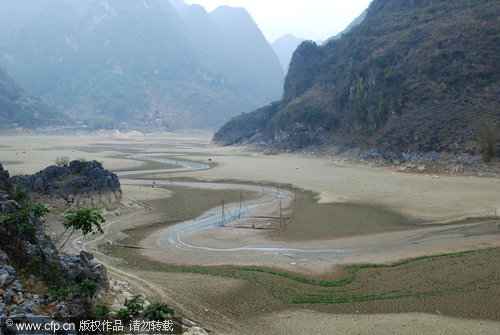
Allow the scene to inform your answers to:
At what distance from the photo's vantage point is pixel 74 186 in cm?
2767

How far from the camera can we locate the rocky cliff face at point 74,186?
27109mm

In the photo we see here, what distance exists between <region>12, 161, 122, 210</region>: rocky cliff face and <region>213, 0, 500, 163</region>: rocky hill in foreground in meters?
43.3

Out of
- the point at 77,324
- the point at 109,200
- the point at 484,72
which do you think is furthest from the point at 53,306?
the point at 484,72

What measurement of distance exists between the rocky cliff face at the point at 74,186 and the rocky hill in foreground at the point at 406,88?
43326 mm

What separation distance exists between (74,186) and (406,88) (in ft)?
184

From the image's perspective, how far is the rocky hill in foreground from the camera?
167 ft

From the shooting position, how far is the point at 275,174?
48.6 m

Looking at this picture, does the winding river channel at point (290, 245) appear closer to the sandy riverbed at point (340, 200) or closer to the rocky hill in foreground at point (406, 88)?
the sandy riverbed at point (340, 200)

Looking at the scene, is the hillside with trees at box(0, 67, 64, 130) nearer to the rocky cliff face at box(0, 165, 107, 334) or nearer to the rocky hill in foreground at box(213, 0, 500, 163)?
the rocky hill in foreground at box(213, 0, 500, 163)

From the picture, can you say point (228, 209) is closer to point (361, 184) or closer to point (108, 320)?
point (361, 184)

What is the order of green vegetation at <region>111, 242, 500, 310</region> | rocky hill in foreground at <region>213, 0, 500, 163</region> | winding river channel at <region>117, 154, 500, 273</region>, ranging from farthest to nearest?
rocky hill in foreground at <region>213, 0, 500, 163</region>, winding river channel at <region>117, 154, 500, 273</region>, green vegetation at <region>111, 242, 500, 310</region>

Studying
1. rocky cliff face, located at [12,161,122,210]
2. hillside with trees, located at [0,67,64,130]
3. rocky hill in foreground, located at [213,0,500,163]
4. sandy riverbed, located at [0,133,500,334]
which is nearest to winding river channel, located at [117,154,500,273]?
sandy riverbed, located at [0,133,500,334]

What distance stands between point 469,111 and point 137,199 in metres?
48.0

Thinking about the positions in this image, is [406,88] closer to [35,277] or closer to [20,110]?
[35,277]
